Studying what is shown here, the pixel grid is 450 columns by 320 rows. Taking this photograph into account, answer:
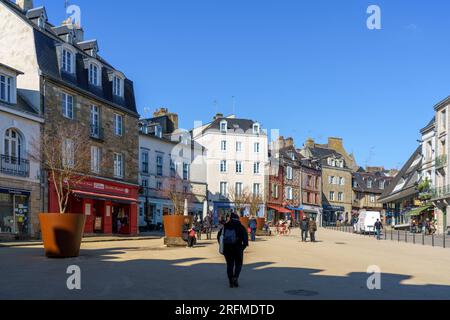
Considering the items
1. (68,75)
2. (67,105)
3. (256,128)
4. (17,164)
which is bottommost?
(17,164)

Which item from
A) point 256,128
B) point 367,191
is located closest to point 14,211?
point 256,128

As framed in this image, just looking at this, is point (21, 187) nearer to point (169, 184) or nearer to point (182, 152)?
point (169, 184)

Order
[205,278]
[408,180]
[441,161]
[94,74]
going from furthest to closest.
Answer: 1. [408,180]
2. [441,161]
3. [94,74]
4. [205,278]

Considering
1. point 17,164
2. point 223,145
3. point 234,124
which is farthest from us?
point 234,124

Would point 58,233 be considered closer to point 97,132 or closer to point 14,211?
point 14,211

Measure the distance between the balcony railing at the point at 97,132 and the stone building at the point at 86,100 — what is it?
0.20 feet

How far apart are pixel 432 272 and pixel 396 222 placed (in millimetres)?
48015

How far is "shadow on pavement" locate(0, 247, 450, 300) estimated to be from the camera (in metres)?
9.01

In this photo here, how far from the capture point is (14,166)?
25938 mm

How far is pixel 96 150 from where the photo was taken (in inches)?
1294

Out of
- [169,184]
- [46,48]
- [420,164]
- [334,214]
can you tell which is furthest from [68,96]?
[334,214]

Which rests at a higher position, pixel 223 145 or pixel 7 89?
pixel 7 89

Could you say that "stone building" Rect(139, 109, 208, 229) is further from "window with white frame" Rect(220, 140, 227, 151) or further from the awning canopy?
the awning canopy

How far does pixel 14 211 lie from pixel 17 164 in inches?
89.6
